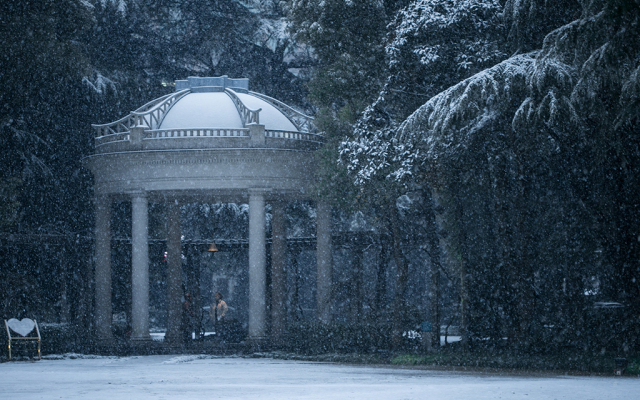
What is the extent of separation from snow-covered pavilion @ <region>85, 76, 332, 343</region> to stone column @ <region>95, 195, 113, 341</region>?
0.03 m

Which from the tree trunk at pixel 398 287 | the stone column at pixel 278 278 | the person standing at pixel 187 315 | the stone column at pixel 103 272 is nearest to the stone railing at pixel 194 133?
the stone column at pixel 103 272

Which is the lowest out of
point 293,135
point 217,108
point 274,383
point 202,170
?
point 274,383

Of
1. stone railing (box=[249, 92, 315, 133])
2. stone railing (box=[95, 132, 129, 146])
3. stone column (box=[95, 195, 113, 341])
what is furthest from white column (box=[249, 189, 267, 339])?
stone column (box=[95, 195, 113, 341])

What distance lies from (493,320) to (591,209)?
4062mm

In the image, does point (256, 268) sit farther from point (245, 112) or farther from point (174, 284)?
point (245, 112)

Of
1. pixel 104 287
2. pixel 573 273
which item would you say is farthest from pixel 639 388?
pixel 104 287

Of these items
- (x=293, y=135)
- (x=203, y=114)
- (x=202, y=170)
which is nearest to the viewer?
(x=202, y=170)

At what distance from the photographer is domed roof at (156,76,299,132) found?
24.0 m

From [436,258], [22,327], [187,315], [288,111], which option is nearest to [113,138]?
[22,327]

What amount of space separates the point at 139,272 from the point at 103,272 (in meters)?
1.46

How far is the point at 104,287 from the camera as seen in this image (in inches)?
945

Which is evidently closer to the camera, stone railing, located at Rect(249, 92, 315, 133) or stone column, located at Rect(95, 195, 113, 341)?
stone column, located at Rect(95, 195, 113, 341)

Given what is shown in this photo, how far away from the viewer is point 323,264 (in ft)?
78.0

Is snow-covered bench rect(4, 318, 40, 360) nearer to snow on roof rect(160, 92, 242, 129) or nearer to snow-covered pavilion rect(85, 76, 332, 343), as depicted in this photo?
snow-covered pavilion rect(85, 76, 332, 343)
